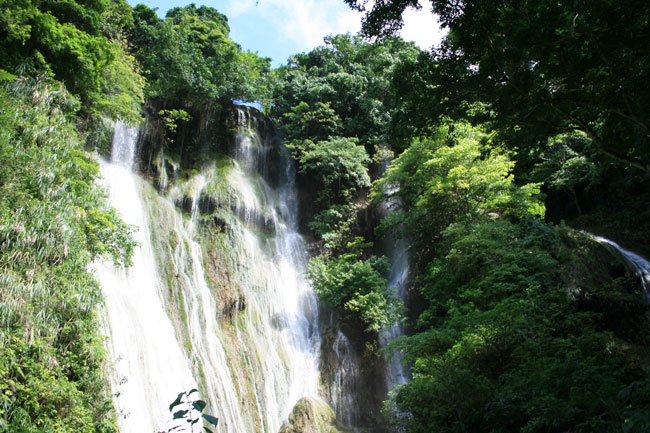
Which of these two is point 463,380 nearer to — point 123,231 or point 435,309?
point 435,309

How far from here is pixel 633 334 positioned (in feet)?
28.8

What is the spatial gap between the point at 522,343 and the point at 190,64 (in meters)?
16.4

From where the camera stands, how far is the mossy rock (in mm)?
9562

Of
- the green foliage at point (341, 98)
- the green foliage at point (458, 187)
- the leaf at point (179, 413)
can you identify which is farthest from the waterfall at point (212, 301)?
the leaf at point (179, 413)

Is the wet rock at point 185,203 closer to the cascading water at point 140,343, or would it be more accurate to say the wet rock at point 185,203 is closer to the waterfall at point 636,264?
the cascading water at point 140,343

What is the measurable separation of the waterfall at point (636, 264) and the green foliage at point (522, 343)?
21.4 inches

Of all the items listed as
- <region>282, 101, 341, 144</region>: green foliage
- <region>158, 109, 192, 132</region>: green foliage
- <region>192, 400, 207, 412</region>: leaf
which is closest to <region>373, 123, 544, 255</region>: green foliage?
<region>282, 101, 341, 144</region>: green foliage

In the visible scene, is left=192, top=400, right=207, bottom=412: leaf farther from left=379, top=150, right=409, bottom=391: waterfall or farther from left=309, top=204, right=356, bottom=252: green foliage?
left=309, top=204, right=356, bottom=252: green foliage

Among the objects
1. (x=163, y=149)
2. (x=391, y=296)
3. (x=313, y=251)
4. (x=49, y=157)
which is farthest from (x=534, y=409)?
(x=163, y=149)

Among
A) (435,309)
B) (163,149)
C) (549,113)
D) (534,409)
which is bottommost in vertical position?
(534,409)

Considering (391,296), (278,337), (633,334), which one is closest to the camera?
(633,334)

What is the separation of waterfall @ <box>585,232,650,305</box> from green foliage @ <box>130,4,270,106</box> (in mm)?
15866

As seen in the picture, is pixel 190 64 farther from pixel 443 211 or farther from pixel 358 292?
pixel 443 211

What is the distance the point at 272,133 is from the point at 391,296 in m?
10.7
